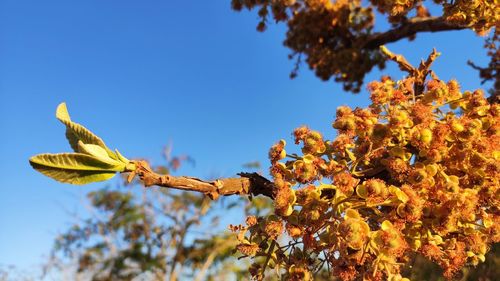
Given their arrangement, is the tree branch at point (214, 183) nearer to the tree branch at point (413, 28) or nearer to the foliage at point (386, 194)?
the foliage at point (386, 194)

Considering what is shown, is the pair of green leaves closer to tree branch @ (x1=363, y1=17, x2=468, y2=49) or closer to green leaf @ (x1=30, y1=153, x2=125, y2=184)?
green leaf @ (x1=30, y1=153, x2=125, y2=184)

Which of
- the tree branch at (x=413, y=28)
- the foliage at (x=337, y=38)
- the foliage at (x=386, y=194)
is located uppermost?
the foliage at (x=337, y=38)

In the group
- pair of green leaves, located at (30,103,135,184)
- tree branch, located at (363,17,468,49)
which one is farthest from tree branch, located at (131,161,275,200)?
tree branch, located at (363,17,468,49)

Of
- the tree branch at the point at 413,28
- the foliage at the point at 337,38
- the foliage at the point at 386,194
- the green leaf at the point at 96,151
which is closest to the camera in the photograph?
the green leaf at the point at 96,151

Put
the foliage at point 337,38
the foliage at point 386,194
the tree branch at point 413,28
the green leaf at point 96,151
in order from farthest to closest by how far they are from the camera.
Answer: the foliage at point 337,38
the tree branch at point 413,28
the foliage at point 386,194
the green leaf at point 96,151

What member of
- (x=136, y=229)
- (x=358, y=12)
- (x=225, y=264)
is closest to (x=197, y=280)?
(x=225, y=264)

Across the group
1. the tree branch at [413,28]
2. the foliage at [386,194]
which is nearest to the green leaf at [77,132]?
the foliage at [386,194]

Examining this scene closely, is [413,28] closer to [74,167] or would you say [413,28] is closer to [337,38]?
[337,38]
